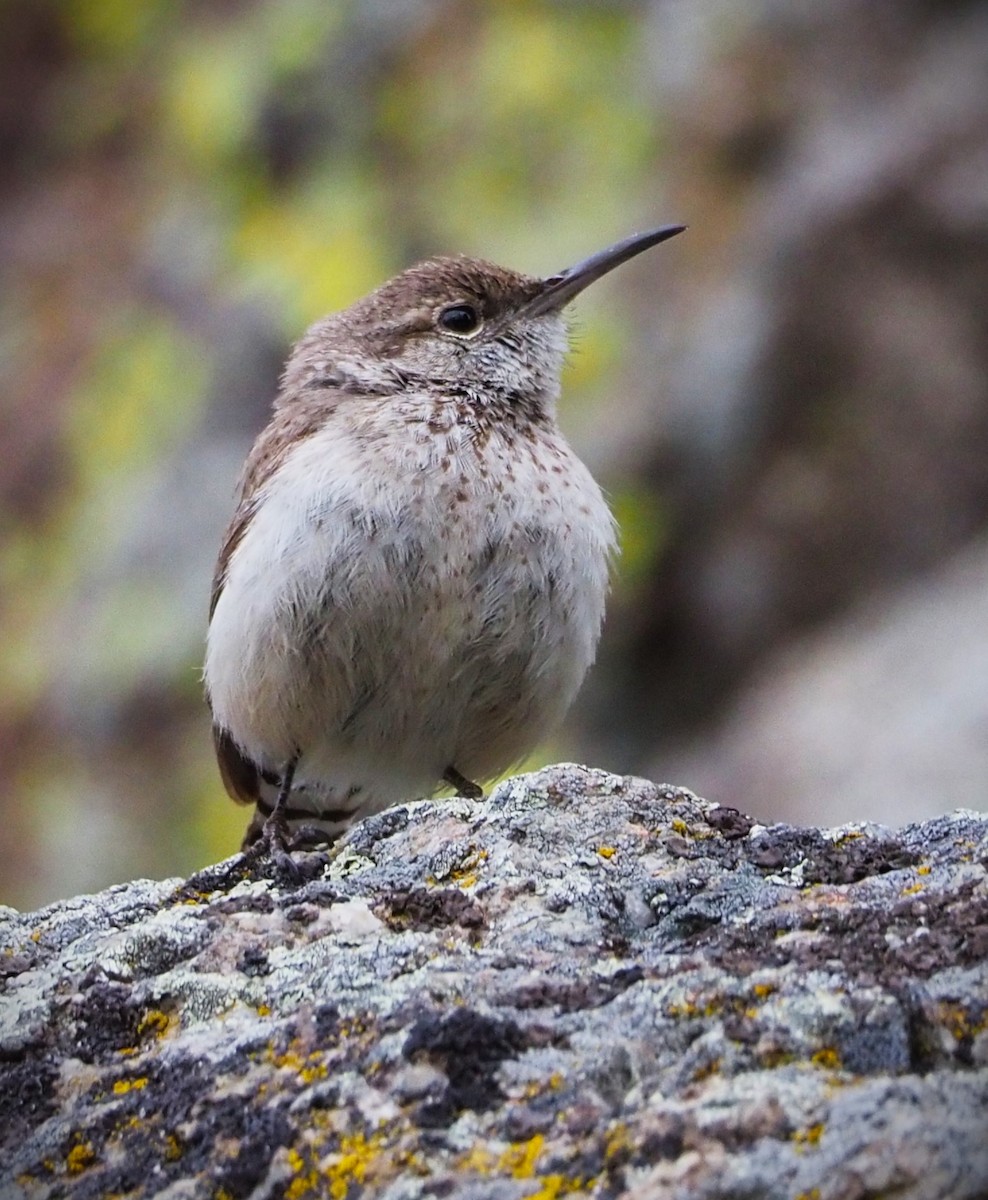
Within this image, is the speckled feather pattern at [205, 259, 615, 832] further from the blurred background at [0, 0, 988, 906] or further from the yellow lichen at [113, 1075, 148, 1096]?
the blurred background at [0, 0, 988, 906]

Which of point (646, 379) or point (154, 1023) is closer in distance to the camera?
point (154, 1023)

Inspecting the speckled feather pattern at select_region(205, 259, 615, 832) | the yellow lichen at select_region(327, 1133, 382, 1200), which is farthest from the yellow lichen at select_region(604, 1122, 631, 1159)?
the speckled feather pattern at select_region(205, 259, 615, 832)

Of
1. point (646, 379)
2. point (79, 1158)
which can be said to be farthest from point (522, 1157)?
point (646, 379)

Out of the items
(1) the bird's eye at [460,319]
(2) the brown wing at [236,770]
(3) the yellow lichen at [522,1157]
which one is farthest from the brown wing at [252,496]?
(3) the yellow lichen at [522,1157]

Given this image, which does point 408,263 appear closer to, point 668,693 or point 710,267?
point 710,267

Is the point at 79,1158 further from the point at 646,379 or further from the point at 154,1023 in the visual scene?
the point at 646,379

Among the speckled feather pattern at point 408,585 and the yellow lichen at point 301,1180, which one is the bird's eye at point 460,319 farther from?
the yellow lichen at point 301,1180

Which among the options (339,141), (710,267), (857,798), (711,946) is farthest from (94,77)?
(711,946)
